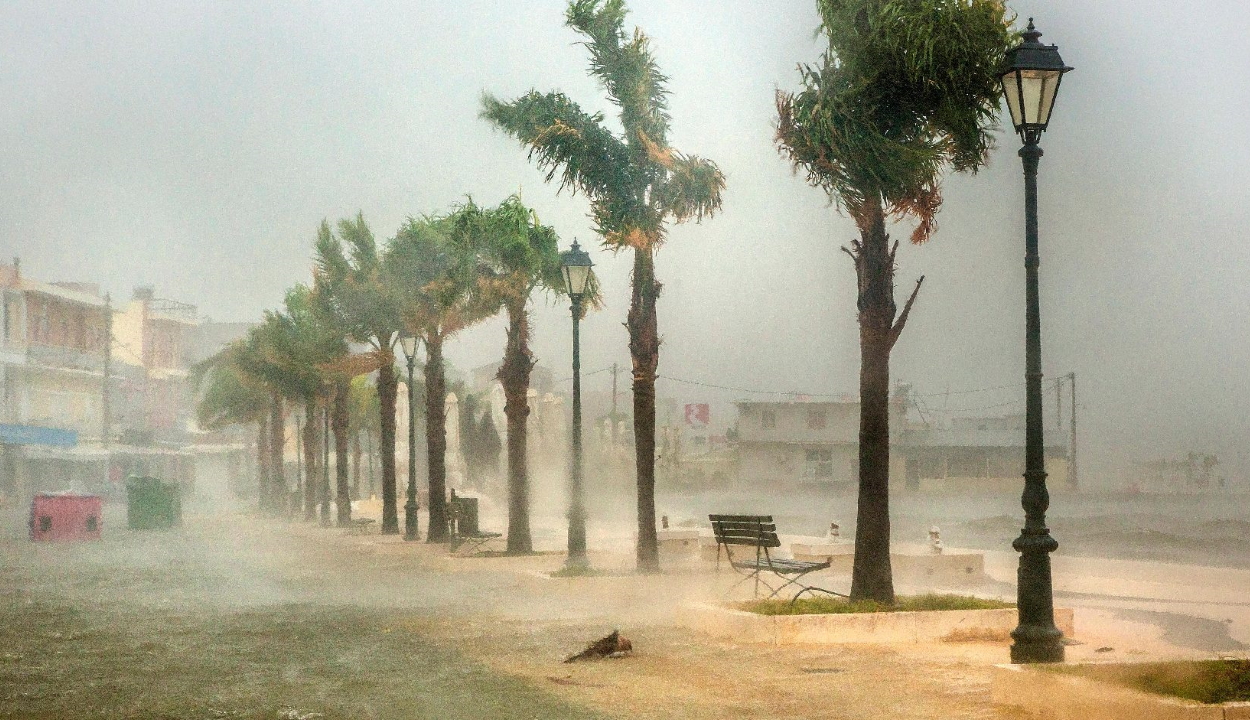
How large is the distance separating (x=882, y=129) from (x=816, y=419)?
7901 centimetres

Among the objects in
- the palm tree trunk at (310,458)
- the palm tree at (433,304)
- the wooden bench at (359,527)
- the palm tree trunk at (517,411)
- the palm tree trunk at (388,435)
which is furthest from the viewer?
the palm tree trunk at (310,458)

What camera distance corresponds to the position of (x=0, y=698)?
923 cm

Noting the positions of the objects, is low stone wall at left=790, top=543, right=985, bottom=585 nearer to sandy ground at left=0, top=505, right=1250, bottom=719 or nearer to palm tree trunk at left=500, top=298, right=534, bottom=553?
sandy ground at left=0, top=505, right=1250, bottom=719

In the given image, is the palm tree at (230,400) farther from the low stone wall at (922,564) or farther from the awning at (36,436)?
the low stone wall at (922,564)

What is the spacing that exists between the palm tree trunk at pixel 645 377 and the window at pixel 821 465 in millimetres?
72822

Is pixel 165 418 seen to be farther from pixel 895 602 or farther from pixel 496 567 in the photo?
pixel 895 602

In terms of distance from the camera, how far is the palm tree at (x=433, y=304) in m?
29.8

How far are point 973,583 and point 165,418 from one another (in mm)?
91631

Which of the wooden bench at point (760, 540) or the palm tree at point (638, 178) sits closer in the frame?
the wooden bench at point (760, 540)

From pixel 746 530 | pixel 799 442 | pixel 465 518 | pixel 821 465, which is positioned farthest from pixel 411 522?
pixel 821 465

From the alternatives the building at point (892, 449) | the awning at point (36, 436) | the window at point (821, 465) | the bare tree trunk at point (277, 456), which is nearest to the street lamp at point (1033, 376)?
the bare tree trunk at point (277, 456)

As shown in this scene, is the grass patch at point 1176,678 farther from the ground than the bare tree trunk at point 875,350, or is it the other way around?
the bare tree trunk at point 875,350

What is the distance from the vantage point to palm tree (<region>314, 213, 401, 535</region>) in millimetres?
34772

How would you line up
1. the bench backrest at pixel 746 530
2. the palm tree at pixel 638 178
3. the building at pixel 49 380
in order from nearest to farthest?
the bench backrest at pixel 746 530 < the palm tree at pixel 638 178 < the building at pixel 49 380
